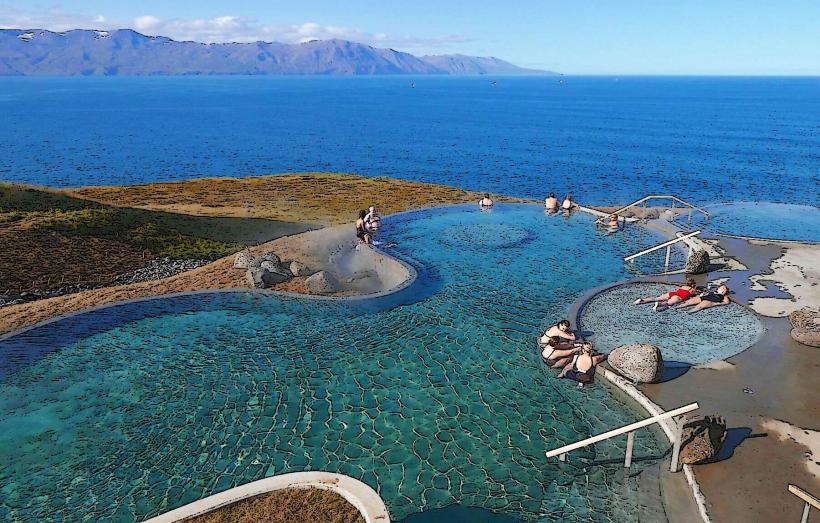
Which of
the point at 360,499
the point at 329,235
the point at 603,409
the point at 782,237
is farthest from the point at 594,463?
the point at 782,237

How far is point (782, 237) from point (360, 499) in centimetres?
3190

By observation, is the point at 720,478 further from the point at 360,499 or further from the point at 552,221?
Result: the point at 552,221

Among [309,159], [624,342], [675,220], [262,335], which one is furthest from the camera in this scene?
[309,159]

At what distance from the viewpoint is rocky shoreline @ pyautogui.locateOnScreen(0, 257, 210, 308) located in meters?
23.3

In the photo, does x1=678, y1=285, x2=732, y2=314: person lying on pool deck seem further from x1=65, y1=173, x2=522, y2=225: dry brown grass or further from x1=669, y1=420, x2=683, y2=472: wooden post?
x1=65, y1=173, x2=522, y2=225: dry brown grass

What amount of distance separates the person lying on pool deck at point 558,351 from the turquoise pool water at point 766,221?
20782 mm

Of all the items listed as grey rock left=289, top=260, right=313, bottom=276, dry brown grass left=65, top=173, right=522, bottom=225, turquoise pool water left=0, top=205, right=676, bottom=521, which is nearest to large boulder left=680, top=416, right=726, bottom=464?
turquoise pool water left=0, top=205, right=676, bottom=521

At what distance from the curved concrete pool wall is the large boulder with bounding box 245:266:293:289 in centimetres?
1316

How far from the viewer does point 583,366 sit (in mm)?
15336

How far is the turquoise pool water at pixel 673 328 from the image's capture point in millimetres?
16719

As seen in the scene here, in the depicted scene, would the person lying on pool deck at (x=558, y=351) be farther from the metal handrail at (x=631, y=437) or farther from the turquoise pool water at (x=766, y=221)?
the turquoise pool water at (x=766, y=221)

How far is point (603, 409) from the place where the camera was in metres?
14.4

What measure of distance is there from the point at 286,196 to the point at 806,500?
145ft

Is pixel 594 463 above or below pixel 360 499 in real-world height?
below
